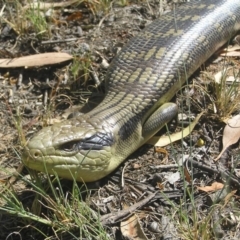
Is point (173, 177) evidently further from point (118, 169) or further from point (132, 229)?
point (132, 229)

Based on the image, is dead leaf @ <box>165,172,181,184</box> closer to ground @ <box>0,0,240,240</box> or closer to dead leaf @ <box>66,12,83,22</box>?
ground @ <box>0,0,240,240</box>

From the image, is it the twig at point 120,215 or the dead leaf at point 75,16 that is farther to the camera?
the dead leaf at point 75,16

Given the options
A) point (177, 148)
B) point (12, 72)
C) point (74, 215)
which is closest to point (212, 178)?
point (177, 148)

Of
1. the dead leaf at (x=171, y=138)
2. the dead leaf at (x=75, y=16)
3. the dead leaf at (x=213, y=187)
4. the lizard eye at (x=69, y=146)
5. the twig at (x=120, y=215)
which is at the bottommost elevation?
the twig at (x=120, y=215)

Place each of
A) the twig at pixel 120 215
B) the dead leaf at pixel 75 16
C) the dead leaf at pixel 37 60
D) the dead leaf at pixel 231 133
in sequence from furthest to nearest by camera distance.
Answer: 1. the dead leaf at pixel 75 16
2. the dead leaf at pixel 37 60
3. the dead leaf at pixel 231 133
4. the twig at pixel 120 215

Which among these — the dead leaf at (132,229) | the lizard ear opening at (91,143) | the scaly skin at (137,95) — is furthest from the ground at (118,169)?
the lizard ear opening at (91,143)

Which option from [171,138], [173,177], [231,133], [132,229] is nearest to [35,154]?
[132,229]

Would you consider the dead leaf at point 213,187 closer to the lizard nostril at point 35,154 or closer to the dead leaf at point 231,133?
the dead leaf at point 231,133
